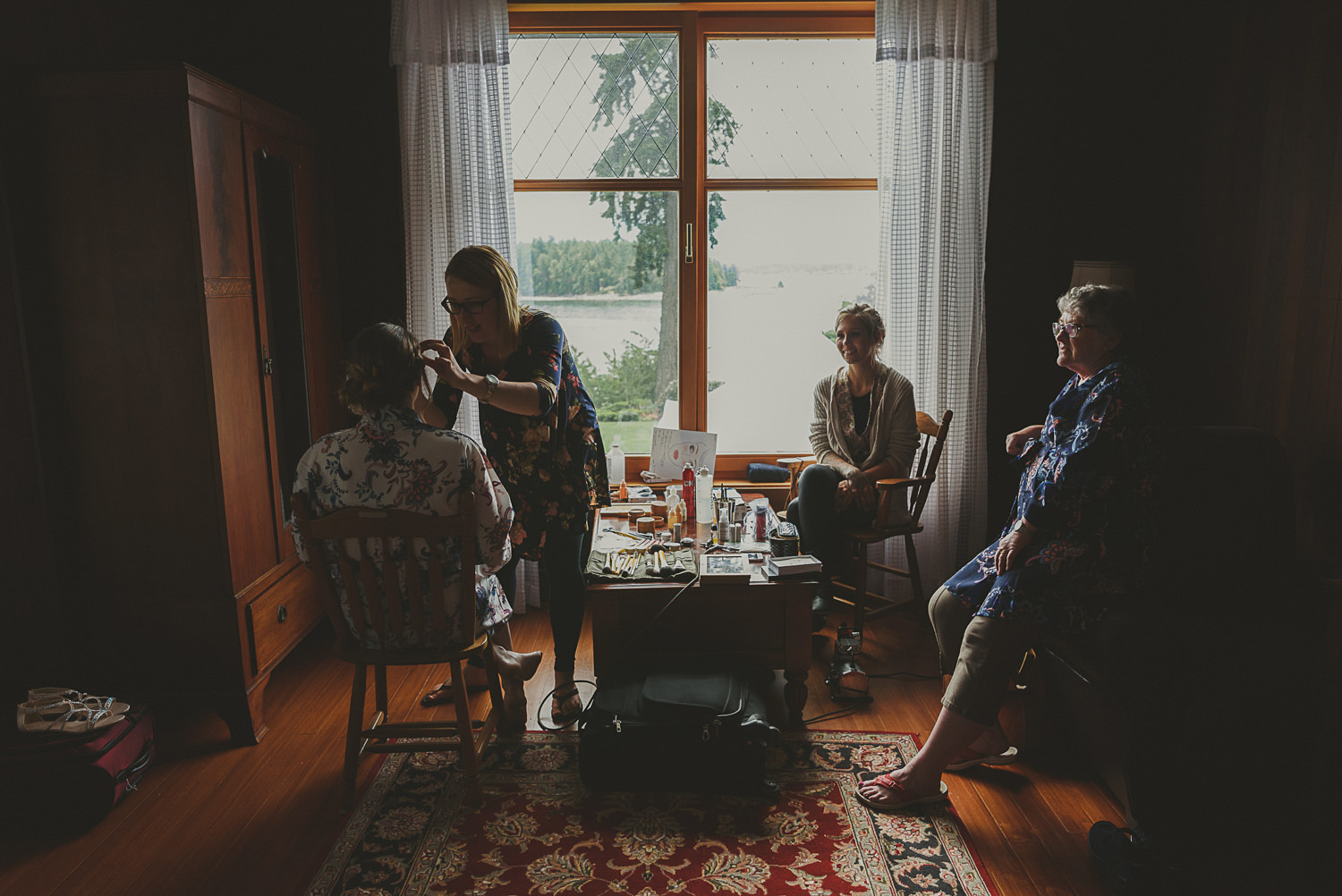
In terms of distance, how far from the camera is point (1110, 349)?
2.27 meters

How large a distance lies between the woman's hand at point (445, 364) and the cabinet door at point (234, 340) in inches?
31.9

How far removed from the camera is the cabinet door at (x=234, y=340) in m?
2.52

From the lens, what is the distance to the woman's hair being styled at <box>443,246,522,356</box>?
2314 millimetres

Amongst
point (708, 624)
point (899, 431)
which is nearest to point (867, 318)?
point (899, 431)

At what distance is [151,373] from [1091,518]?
8.72ft

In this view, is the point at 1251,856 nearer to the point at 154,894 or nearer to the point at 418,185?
the point at 154,894

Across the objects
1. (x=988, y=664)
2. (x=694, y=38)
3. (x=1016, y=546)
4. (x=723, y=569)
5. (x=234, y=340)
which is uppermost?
(x=694, y=38)

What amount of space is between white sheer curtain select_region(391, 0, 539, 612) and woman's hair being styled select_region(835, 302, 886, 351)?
1432mm

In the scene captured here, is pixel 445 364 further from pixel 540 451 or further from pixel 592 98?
pixel 592 98

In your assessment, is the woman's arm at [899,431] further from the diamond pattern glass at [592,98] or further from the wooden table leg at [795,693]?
the diamond pattern glass at [592,98]

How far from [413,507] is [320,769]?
974 mm

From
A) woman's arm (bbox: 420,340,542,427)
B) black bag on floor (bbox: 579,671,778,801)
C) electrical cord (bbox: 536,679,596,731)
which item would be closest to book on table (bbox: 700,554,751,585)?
black bag on floor (bbox: 579,671,778,801)

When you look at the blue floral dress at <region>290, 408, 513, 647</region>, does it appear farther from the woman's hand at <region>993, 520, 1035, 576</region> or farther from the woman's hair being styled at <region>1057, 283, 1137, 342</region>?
the woman's hair being styled at <region>1057, 283, 1137, 342</region>

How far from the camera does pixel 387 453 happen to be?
6.83 ft
